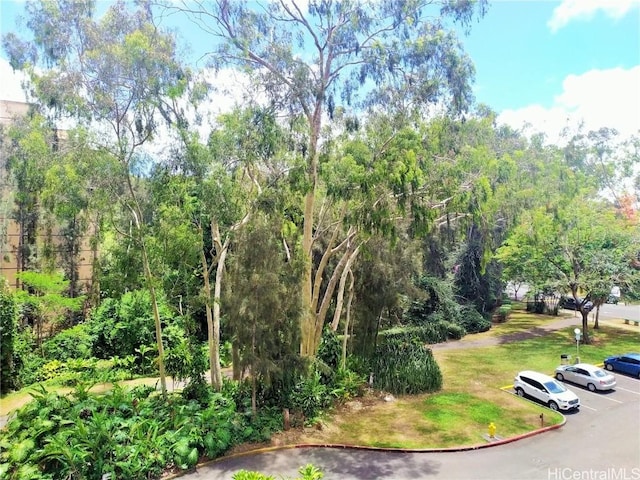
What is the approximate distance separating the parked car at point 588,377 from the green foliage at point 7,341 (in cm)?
2482

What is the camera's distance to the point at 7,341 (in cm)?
1891

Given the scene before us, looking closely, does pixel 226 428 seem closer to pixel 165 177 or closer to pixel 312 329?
pixel 312 329

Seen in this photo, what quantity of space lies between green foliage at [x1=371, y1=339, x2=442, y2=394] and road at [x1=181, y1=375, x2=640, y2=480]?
5.05 m

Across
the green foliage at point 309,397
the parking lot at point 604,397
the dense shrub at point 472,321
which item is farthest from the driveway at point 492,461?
the dense shrub at point 472,321

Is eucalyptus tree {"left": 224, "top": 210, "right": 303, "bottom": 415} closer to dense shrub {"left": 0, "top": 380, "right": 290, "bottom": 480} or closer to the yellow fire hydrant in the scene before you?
dense shrub {"left": 0, "top": 380, "right": 290, "bottom": 480}

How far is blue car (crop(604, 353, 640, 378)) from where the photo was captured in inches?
849

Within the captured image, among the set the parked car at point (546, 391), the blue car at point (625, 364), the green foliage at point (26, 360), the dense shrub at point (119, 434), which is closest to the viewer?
the dense shrub at point (119, 434)

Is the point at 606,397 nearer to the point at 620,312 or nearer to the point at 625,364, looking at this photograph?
the point at 625,364

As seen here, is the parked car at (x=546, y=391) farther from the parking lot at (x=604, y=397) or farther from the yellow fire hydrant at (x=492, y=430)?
the yellow fire hydrant at (x=492, y=430)

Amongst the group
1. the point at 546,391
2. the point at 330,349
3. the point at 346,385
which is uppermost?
the point at 330,349

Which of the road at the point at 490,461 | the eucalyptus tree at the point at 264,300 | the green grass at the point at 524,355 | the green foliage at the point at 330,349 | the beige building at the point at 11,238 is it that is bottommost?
the road at the point at 490,461

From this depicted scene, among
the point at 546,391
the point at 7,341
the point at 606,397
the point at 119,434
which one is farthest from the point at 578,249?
the point at 7,341

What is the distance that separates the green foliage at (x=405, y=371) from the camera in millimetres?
19141

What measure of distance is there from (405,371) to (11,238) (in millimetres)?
24788
